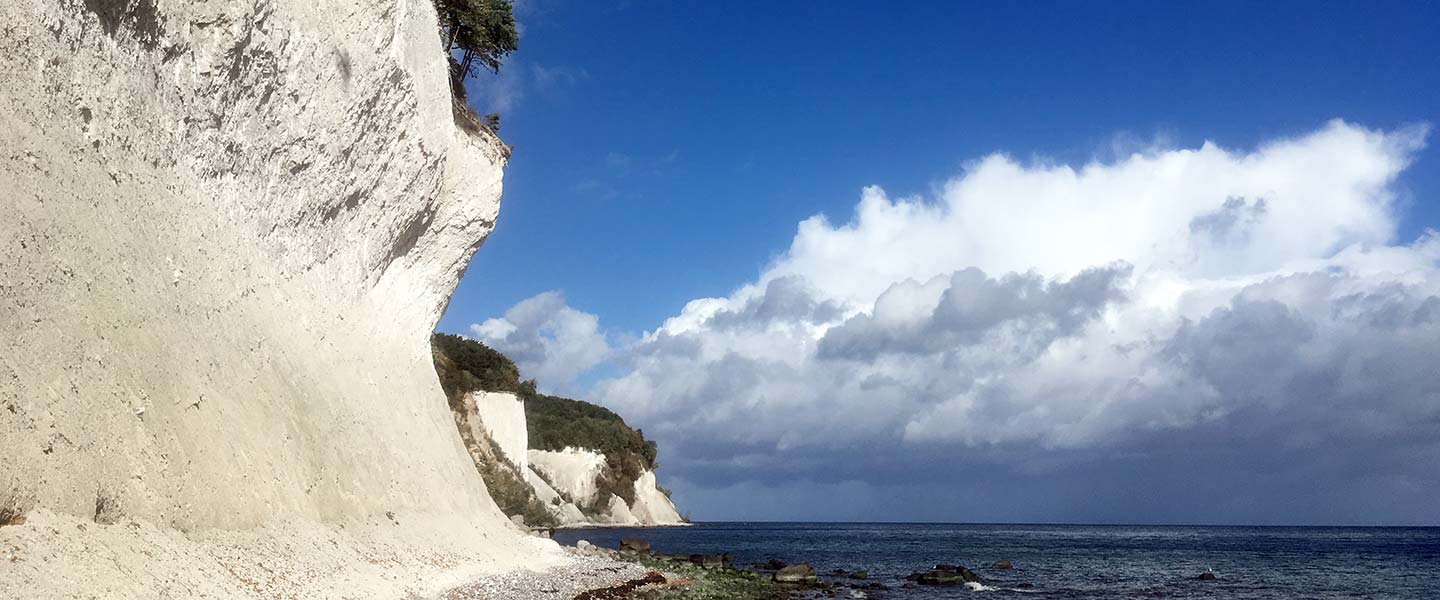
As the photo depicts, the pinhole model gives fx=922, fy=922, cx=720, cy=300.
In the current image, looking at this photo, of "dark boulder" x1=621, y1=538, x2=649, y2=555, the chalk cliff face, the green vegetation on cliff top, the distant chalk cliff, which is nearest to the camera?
the chalk cliff face

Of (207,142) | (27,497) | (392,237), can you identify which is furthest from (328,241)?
(27,497)

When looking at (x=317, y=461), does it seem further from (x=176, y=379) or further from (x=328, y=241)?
(x=328, y=241)

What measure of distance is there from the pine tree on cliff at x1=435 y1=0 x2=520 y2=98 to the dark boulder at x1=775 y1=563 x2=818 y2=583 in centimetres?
2108

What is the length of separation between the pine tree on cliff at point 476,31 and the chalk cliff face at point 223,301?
5.92 metres

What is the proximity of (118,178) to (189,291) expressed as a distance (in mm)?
2106

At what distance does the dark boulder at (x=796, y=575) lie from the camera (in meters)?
A: 34.6

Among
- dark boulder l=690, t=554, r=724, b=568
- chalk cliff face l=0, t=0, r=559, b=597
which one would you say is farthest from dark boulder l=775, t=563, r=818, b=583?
chalk cliff face l=0, t=0, r=559, b=597

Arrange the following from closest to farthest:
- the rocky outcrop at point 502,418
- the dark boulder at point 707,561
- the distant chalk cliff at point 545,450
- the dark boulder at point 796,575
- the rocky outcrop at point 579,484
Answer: the dark boulder at point 796,575 < the dark boulder at point 707,561 < the distant chalk cliff at point 545,450 < the rocky outcrop at point 502,418 < the rocky outcrop at point 579,484

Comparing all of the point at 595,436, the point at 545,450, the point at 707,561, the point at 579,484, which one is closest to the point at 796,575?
the point at 707,561

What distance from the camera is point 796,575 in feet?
116

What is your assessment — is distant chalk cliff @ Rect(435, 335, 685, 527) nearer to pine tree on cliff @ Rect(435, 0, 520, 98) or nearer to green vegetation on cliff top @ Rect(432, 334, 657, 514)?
green vegetation on cliff top @ Rect(432, 334, 657, 514)

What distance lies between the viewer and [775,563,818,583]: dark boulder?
34.6 m

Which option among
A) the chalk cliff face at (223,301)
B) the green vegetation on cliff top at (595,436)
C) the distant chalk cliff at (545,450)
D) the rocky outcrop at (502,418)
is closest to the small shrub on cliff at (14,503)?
the chalk cliff face at (223,301)

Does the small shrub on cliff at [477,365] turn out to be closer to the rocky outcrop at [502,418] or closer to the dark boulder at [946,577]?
the rocky outcrop at [502,418]
